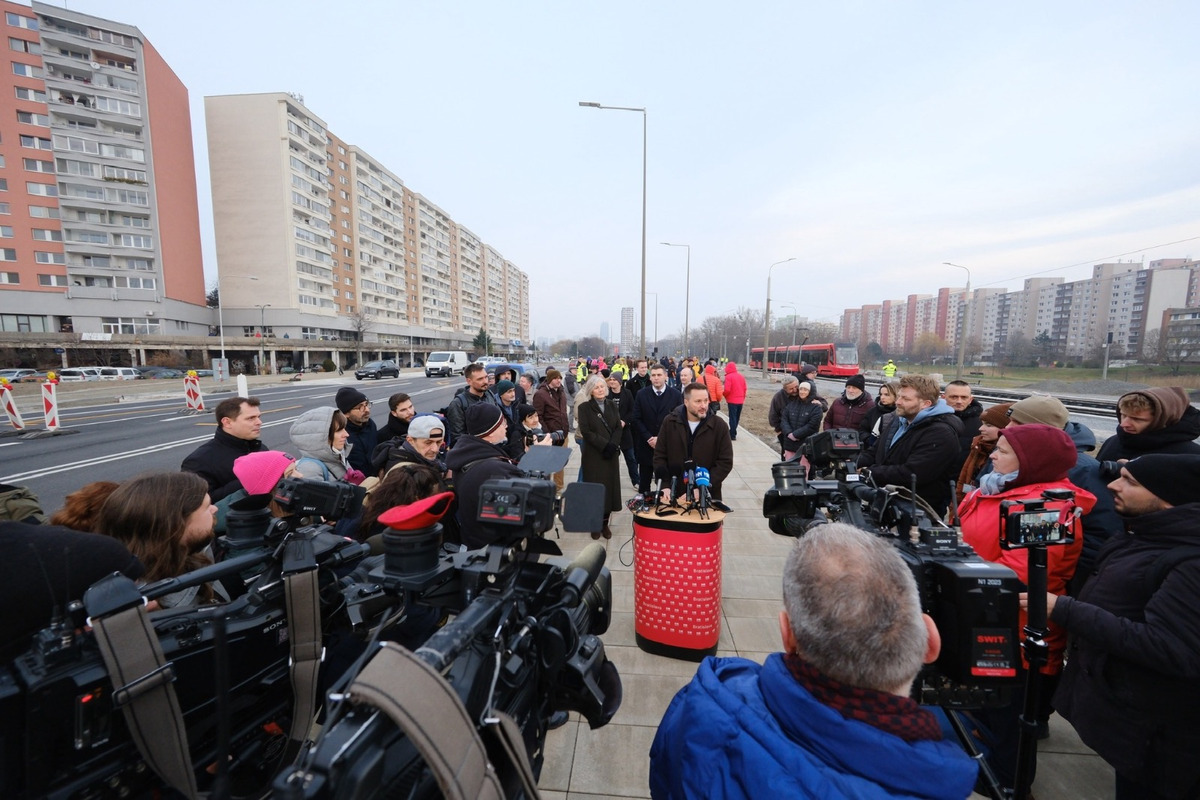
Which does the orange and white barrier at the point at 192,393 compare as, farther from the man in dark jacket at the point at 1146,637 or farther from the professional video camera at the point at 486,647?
the man in dark jacket at the point at 1146,637

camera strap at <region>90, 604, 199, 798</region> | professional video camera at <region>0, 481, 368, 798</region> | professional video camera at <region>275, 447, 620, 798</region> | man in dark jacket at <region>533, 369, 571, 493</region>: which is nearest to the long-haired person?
professional video camera at <region>0, 481, 368, 798</region>

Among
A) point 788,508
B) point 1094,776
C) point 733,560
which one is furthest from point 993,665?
point 733,560

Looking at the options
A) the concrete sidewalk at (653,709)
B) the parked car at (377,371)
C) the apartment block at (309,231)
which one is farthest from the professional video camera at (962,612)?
the apartment block at (309,231)

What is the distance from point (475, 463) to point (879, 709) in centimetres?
210

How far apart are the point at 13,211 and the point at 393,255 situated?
115ft

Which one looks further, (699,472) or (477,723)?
(699,472)

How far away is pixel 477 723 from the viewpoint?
3.13 feet

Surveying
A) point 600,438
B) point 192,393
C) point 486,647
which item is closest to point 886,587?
point 486,647

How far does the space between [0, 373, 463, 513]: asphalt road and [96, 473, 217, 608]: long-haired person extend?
5.12 metres

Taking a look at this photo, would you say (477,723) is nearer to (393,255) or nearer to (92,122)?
(92,122)

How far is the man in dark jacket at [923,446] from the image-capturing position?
352cm

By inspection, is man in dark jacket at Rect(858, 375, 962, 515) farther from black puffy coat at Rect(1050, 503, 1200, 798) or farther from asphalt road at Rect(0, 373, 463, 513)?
asphalt road at Rect(0, 373, 463, 513)

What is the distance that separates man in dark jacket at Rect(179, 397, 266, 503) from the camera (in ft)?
10.2

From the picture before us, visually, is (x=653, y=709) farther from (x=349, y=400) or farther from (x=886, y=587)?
(x=349, y=400)
